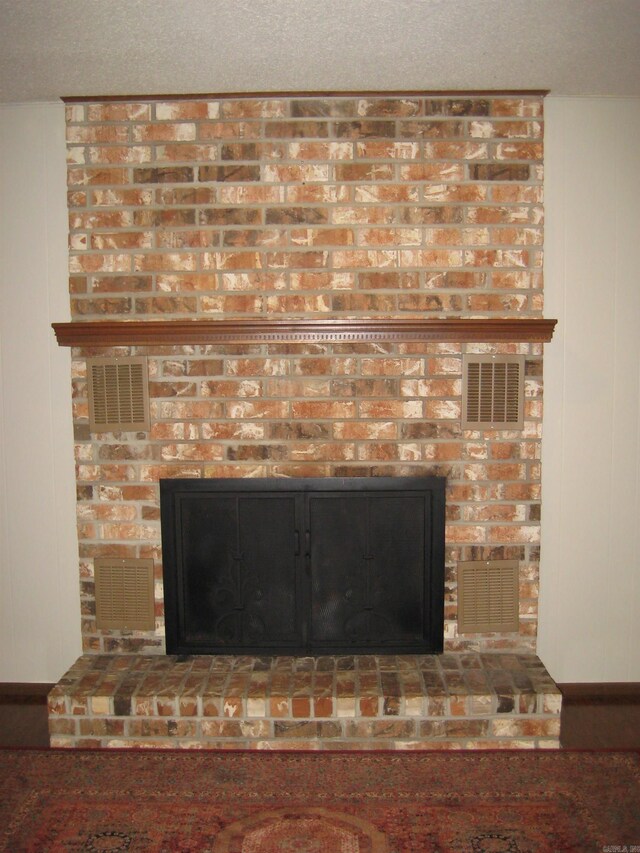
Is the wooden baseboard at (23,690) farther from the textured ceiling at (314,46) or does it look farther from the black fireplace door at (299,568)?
the textured ceiling at (314,46)

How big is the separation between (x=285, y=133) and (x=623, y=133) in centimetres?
138

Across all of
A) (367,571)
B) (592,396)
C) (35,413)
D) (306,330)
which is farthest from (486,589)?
(35,413)

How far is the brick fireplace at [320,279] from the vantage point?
8.04ft

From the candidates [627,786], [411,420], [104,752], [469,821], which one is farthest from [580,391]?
[104,752]

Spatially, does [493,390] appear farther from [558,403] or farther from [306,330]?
[306,330]

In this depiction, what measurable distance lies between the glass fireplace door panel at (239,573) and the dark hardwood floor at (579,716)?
69cm

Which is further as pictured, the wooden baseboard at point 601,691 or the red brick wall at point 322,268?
the wooden baseboard at point 601,691

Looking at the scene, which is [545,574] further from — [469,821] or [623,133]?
[623,133]

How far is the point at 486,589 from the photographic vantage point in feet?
8.39

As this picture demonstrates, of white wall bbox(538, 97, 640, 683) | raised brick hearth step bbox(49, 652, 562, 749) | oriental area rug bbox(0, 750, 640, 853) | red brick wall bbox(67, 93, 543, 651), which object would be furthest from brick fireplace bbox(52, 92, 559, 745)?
oriental area rug bbox(0, 750, 640, 853)

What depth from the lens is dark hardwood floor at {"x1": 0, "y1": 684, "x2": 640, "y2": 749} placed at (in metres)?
2.38

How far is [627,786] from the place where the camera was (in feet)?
6.89

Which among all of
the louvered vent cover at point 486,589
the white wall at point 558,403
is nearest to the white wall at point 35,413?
the white wall at point 558,403

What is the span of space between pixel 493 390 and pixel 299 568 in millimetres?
1078
